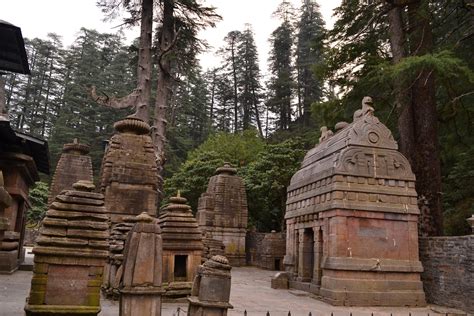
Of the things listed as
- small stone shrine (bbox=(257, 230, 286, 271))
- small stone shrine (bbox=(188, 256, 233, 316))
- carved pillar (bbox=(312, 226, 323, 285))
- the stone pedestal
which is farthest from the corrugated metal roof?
small stone shrine (bbox=(257, 230, 286, 271))

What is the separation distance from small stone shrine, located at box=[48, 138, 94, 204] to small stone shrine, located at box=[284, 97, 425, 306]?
13869 mm

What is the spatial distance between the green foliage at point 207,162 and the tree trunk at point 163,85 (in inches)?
516

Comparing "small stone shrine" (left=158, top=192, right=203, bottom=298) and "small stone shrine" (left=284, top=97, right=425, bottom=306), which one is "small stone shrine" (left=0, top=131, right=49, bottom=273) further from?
"small stone shrine" (left=284, top=97, right=425, bottom=306)

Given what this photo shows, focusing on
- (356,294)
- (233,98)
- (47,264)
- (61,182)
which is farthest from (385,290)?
(233,98)

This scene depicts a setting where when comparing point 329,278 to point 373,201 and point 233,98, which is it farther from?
point 233,98

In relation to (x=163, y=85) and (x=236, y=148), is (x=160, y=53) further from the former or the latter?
(x=236, y=148)

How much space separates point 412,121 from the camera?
15797 millimetres

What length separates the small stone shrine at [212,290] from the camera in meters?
6.66

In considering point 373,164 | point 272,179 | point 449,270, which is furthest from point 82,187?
point 272,179

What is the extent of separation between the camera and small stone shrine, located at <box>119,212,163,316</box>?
636 cm

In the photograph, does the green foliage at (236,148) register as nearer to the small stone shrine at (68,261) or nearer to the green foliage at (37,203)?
the green foliage at (37,203)

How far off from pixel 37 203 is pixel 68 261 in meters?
35.8

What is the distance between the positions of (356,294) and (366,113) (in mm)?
5388

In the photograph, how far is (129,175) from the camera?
42.2ft
